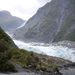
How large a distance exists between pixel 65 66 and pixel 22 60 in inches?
909

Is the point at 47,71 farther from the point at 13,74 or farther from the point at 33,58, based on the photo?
the point at 13,74

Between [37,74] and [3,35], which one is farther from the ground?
[3,35]

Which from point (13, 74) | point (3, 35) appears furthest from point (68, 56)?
point (13, 74)

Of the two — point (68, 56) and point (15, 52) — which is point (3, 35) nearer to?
point (15, 52)

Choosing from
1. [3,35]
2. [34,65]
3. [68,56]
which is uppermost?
[68,56]

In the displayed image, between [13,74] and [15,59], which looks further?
[15,59]

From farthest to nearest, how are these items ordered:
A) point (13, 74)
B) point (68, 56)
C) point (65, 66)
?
point (68, 56)
point (65, 66)
point (13, 74)

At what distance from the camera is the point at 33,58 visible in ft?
183

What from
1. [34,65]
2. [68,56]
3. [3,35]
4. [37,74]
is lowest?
[37,74]

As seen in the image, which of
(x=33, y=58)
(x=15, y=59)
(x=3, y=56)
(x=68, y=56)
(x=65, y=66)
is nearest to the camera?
(x=3, y=56)

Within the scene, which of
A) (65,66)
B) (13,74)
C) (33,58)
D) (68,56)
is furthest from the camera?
(68,56)

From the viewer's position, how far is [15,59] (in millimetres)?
51938

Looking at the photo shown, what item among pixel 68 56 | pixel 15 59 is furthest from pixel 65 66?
pixel 68 56

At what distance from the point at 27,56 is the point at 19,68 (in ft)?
25.9
